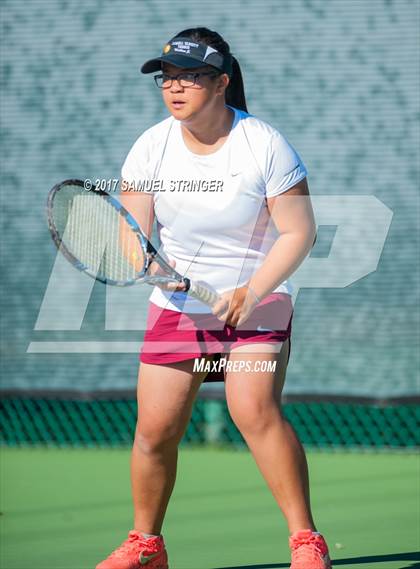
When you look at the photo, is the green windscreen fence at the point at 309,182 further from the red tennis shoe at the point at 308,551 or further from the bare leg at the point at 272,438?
the red tennis shoe at the point at 308,551

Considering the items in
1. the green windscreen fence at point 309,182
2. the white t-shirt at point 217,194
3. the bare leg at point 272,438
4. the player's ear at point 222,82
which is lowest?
the bare leg at point 272,438

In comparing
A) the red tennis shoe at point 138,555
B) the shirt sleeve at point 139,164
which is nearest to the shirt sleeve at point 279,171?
the shirt sleeve at point 139,164

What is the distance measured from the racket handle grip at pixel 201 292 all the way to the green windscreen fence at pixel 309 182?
239 centimetres

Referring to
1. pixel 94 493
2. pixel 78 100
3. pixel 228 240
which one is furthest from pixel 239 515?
pixel 78 100

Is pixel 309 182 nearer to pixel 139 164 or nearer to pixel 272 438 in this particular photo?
pixel 139 164

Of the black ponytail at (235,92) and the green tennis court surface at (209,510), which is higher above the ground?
the black ponytail at (235,92)

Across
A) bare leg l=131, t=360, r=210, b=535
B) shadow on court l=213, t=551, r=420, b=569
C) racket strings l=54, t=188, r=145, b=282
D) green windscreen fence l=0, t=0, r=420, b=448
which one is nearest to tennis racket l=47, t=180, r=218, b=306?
racket strings l=54, t=188, r=145, b=282

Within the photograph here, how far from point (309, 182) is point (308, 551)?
2.82 meters

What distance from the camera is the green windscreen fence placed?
5.99 metres

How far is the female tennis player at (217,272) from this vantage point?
3568 millimetres

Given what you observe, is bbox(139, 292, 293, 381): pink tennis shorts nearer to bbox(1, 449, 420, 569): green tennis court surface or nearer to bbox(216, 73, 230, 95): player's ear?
bbox(216, 73, 230, 95): player's ear

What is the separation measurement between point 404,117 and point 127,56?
1400 mm

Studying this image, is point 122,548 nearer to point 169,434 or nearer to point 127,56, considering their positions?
point 169,434

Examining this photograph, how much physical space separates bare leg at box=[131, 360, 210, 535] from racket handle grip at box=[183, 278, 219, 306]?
20cm
